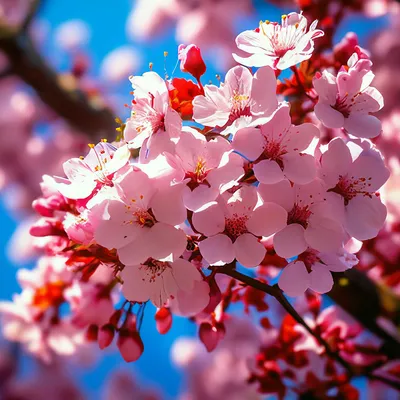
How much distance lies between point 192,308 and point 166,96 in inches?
9.7

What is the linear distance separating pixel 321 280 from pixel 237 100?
22 cm

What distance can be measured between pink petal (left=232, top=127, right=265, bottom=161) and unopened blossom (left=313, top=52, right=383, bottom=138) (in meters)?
0.08

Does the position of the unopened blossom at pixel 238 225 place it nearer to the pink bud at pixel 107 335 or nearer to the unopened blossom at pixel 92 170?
the unopened blossom at pixel 92 170

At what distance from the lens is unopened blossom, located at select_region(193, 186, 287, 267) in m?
0.54

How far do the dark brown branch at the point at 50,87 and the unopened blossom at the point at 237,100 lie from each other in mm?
1139

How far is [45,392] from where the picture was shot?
2348mm

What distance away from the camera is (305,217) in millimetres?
562

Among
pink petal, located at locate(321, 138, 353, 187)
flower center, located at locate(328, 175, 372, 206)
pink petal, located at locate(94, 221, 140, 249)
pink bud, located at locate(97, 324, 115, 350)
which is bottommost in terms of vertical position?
pink bud, located at locate(97, 324, 115, 350)

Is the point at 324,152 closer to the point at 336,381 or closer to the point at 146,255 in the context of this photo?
the point at 146,255

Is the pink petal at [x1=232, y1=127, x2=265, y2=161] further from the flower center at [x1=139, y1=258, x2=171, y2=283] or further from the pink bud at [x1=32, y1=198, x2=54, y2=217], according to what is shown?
the pink bud at [x1=32, y1=198, x2=54, y2=217]

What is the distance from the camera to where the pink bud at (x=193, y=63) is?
659mm

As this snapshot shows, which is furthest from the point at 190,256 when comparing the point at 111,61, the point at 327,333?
the point at 111,61

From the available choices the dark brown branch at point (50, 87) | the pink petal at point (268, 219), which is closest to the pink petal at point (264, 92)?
the pink petal at point (268, 219)

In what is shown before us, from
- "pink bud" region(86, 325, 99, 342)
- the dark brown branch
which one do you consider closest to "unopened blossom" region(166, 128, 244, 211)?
"pink bud" region(86, 325, 99, 342)
